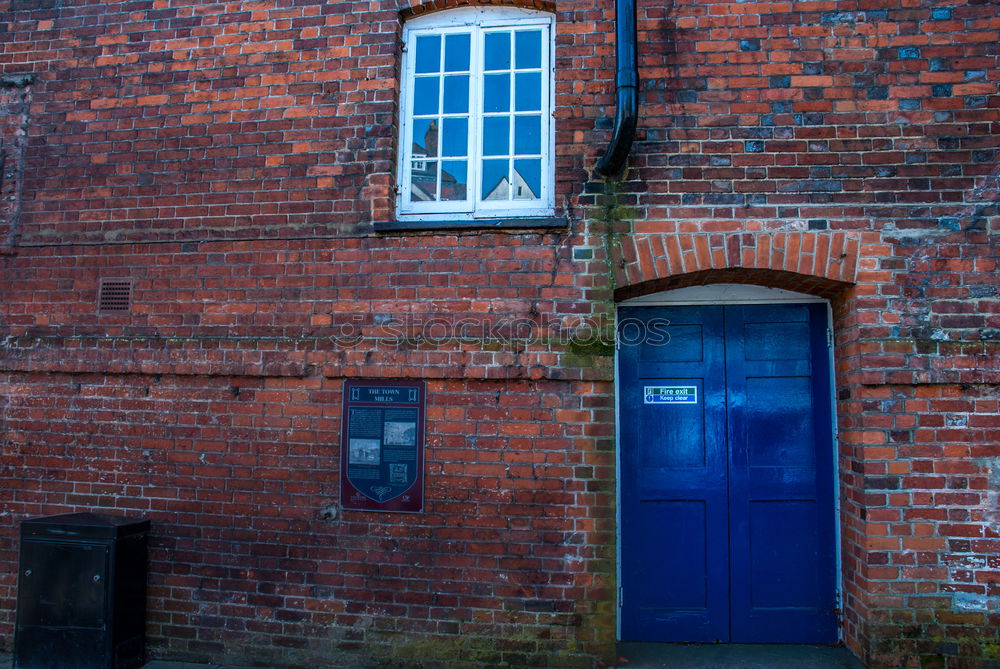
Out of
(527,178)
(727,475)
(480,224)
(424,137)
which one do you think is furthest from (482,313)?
(727,475)

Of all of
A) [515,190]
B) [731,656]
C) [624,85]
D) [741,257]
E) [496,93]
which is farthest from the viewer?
[496,93]

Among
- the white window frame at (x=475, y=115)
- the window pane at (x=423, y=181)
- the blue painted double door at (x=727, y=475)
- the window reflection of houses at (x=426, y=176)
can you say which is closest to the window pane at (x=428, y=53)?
the white window frame at (x=475, y=115)

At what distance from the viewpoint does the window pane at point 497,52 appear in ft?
14.7

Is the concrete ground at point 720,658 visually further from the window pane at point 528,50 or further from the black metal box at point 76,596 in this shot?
the window pane at point 528,50

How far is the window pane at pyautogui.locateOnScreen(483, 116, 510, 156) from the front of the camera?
4422 millimetres

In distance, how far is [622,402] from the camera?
451 centimetres

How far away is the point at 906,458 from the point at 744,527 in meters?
1.12

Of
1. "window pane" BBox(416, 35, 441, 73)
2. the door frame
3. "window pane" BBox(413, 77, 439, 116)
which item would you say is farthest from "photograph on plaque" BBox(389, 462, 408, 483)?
"window pane" BBox(416, 35, 441, 73)

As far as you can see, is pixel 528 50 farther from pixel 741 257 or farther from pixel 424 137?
pixel 741 257

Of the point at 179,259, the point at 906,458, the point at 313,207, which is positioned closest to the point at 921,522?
the point at 906,458

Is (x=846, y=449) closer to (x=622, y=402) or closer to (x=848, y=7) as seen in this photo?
(x=622, y=402)

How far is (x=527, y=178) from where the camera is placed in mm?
4387

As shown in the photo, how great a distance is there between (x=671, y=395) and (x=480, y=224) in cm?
183

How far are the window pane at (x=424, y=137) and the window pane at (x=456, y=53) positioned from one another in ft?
1.34
